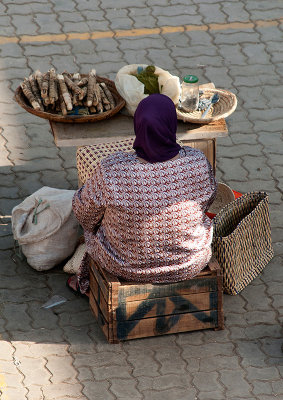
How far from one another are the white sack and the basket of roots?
574 millimetres

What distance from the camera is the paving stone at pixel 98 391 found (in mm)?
4652

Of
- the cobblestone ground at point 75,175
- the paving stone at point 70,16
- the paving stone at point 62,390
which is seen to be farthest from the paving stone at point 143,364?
the paving stone at point 70,16

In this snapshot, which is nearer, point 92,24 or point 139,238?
point 139,238

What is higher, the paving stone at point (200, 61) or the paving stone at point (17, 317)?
the paving stone at point (200, 61)

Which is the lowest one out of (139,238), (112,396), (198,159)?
(112,396)

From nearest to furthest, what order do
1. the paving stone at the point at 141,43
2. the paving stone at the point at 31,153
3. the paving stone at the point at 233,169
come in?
the paving stone at the point at 233,169
the paving stone at the point at 31,153
the paving stone at the point at 141,43

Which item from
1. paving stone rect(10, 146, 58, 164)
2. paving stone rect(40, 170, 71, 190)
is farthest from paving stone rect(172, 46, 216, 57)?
paving stone rect(40, 170, 71, 190)

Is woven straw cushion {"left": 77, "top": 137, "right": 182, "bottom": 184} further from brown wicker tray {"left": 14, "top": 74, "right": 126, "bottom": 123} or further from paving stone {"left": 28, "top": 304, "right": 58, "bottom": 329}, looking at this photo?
paving stone {"left": 28, "top": 304, "right": 58, "bottom": 329}

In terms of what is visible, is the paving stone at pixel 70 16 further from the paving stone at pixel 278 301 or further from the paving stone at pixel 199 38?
the paving stone at pixel 278 301

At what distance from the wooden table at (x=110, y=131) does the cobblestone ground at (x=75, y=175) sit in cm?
89

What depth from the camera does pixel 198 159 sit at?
4.74m

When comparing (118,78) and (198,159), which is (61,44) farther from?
(198,159)

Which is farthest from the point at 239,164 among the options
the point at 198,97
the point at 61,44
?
the point at 61,44

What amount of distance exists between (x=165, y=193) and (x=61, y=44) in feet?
13.0
